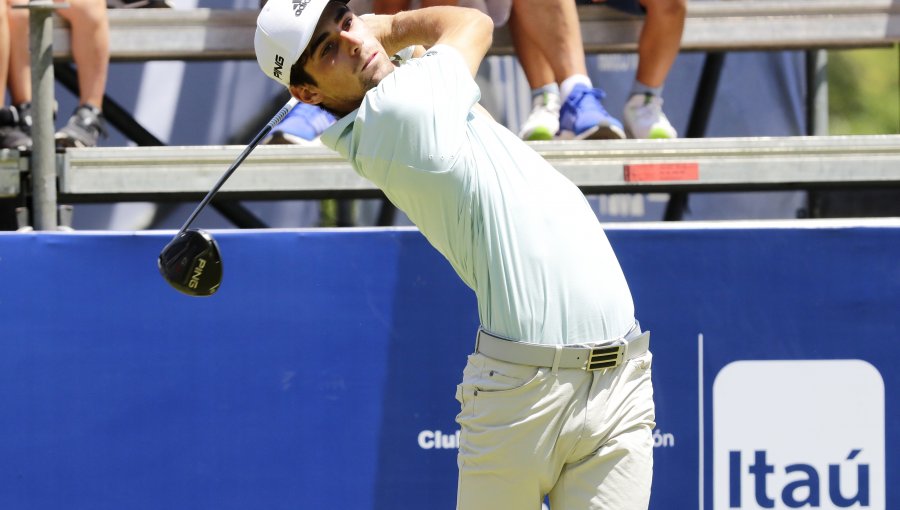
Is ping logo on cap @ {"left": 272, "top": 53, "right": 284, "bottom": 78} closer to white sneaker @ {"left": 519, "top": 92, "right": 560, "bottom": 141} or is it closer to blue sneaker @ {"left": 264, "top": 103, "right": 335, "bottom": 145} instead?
blue sneaker @ {"left": 264, "top": 103, "right": 335, "bottom": 145}

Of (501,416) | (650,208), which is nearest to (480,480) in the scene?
(501,416)

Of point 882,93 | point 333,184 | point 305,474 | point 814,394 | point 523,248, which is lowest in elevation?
point 305,474

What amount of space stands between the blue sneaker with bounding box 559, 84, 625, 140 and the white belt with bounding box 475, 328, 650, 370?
155cm

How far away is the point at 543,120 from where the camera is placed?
435cm

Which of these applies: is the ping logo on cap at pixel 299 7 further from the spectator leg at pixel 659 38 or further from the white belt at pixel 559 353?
the spectator leg at pixel 659 38

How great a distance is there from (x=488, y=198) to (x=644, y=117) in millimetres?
1970

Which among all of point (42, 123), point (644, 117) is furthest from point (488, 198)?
point (644, 117)

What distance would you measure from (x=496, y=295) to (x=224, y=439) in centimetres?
131

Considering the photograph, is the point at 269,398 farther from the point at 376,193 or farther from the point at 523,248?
the point at 523,248

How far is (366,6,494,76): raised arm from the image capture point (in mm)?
2840

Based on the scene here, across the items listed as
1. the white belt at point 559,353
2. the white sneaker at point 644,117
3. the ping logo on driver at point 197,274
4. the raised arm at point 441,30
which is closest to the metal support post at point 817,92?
the white sneaker at point 644,117

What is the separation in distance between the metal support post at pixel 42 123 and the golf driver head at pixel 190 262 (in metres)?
1.07

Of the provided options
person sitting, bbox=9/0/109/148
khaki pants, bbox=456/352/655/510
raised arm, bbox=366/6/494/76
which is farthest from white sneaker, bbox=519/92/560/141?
khaki pants, bbox=456/352/655/510

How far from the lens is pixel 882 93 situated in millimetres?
15656
